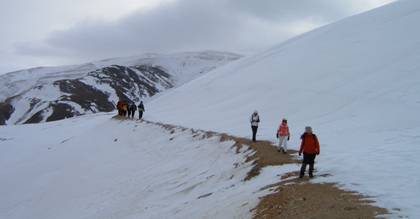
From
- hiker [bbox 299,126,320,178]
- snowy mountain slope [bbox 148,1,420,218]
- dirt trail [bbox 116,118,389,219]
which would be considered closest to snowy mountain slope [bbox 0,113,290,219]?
dirt trail [bbox 116,118,389,219]

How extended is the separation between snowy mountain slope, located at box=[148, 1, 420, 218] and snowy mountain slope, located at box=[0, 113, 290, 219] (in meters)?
3.40

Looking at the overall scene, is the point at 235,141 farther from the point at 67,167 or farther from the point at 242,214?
the point at 67,167

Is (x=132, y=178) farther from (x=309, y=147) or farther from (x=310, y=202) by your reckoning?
(x=310, y=202)

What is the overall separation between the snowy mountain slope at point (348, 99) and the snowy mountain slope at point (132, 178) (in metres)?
3.40

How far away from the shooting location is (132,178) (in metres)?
28.0

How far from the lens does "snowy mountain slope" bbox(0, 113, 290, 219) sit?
57.7 ft

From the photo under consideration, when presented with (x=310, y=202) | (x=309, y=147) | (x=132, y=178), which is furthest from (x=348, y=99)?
(x=310, y=202)

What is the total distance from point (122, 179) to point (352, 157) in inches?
630

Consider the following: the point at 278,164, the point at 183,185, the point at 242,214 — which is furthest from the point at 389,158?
the point at 183,185

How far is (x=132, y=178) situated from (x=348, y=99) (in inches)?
739

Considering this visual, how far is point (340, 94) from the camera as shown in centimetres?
3838

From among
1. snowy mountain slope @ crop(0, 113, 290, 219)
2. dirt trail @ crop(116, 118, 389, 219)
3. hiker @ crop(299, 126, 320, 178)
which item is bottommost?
snowy mountain slope @ crop(0, 113, 290, 219)

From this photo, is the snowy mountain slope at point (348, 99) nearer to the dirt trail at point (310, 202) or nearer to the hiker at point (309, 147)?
the dirt trail at point (310, 202)

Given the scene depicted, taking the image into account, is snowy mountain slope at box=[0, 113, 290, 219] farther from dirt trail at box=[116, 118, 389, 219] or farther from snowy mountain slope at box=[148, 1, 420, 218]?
snowy mountain slope at box=[148, 1, 420, 218]
